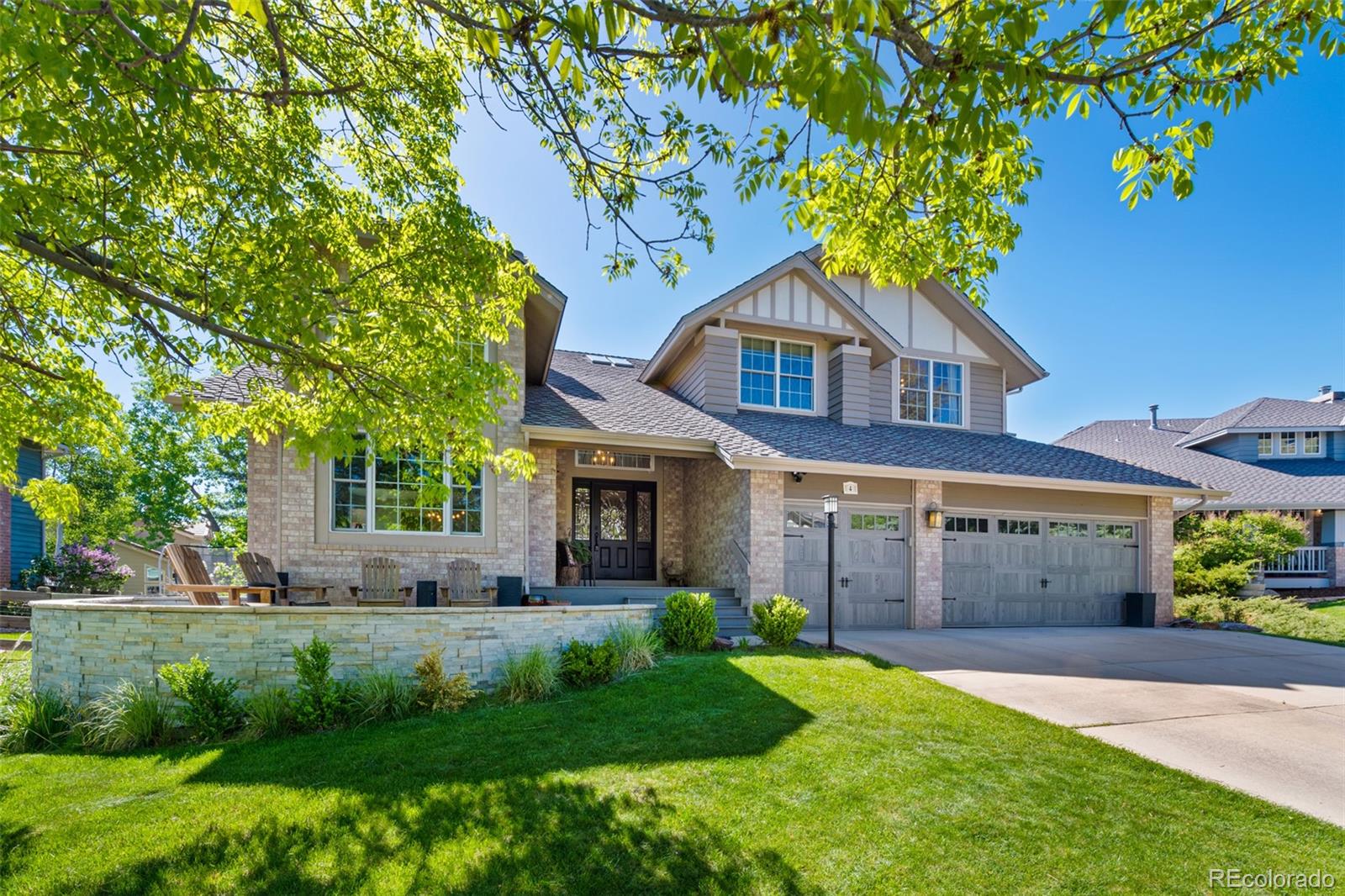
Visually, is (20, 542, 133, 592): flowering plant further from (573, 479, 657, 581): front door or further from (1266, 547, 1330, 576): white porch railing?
(1266, 547, 1330, 576): white porch railing

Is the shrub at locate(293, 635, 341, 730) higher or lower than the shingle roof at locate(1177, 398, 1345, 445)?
lower

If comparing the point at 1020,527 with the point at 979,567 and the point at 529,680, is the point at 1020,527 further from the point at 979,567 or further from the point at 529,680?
the point at 529,680

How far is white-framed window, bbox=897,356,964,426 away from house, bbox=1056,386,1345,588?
33.9 feet

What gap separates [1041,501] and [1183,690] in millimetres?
6673

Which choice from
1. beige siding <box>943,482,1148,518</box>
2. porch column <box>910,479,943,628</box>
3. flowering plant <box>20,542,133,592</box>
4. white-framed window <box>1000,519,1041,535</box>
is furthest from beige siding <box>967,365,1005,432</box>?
flowering plant <box>20,542,133,592</box>

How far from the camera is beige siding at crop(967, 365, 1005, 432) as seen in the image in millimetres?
16000

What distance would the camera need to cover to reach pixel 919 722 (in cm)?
630

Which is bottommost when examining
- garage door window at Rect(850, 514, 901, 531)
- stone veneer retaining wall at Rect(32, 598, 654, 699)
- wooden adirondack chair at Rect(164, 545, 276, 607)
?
stone veneer retaining wall at Rect(32, 598, 654, 699)

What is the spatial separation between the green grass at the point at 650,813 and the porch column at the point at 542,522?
5.51 metres

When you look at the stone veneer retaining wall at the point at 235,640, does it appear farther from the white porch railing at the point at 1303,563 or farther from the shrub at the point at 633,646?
the white porch railing at the point at 1303,563

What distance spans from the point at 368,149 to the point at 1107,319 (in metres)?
16.9

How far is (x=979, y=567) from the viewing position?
13.6 meters

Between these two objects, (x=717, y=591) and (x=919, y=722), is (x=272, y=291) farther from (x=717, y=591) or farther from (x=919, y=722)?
(x=717, y=591)

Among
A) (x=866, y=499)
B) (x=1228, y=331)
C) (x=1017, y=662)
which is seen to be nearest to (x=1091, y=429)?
(x=1228, y=331)
